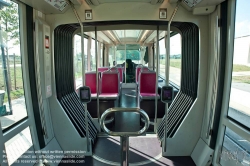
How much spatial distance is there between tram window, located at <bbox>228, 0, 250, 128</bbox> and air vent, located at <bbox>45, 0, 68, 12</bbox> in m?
2.00

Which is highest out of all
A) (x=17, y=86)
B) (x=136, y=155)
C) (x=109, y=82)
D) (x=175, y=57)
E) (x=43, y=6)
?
(x=43, y=6)

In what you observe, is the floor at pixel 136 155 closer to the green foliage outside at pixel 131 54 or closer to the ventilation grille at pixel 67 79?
the ventilation grille at pixel 67 79

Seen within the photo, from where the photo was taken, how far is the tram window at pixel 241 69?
5.64 feet

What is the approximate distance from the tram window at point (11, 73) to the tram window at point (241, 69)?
8.19 feet

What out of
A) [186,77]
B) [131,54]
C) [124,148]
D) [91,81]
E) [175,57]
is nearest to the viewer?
[124,148]

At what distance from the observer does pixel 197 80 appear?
2482 millimetres

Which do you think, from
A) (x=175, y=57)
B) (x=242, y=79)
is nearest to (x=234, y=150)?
(x=242, y=79)

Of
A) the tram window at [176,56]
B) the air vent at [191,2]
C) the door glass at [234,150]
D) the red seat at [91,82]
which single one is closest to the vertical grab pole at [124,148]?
the door glass at [234,150]

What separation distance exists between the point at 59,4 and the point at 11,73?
0.98 meters

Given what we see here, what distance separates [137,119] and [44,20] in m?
2.96

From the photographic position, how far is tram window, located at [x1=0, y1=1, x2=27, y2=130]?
68.1 inches

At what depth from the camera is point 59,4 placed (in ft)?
6.54

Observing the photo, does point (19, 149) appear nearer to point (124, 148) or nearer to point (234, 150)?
point (124, 148)

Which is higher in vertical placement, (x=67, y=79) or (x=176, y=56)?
(x=176, y=56)
